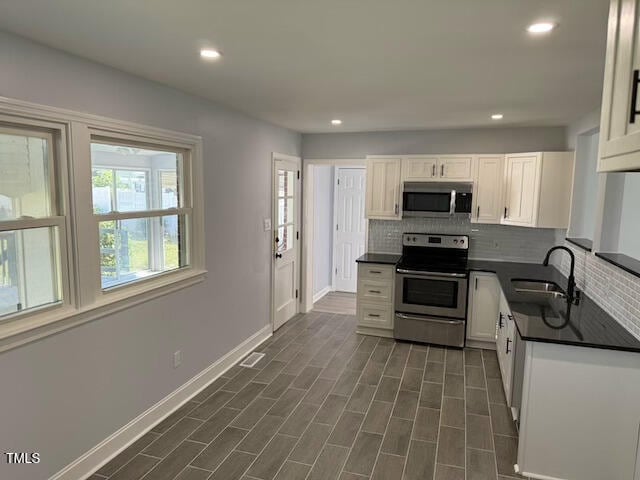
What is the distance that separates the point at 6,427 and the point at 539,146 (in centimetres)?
522

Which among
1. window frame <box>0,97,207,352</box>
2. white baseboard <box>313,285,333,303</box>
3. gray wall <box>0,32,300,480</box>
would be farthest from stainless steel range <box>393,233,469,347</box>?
window frame <box>0,97,207,352</box>

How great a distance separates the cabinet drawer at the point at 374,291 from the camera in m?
4.83

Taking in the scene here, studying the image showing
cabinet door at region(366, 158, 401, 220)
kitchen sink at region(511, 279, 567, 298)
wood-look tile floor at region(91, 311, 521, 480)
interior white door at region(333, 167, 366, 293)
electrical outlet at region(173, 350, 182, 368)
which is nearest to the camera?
wood-look tile floor at region(91, 311, 521, 480)

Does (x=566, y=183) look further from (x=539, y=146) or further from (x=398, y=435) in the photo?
(x=398, y=435)

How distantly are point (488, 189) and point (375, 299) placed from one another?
70.8 inches

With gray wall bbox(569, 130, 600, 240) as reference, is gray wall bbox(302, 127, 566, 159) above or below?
above

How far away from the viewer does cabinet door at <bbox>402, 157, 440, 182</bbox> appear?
476 centimetres

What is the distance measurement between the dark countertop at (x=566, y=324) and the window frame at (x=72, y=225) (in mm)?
2564

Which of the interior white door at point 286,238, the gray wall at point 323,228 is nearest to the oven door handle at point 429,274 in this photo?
the interior white door at point 286,238

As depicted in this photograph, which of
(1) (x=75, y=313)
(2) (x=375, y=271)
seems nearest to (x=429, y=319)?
(2) (x=375, y=271)

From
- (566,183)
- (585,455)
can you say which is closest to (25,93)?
(585,455)

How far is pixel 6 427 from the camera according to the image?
6.63ft

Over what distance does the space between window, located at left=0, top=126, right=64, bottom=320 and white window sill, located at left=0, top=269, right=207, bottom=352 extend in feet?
0.22

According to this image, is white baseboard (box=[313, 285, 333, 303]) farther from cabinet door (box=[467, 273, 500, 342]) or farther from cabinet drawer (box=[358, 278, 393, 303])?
cabinet door (box=[467, 273, 500, 342])
